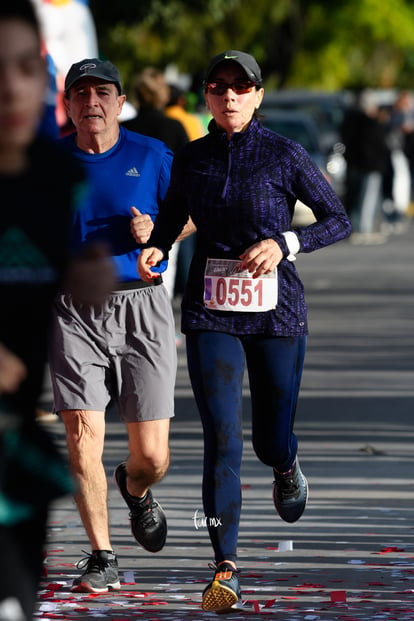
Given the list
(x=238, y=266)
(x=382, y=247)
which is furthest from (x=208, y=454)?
(x=382, y=247)

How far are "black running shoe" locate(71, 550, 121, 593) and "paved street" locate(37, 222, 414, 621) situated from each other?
0.04 m

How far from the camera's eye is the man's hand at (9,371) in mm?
3508

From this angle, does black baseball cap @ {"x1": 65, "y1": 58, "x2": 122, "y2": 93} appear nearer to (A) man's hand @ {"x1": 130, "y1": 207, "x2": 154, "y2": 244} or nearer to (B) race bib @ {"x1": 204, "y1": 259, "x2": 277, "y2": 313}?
(A) man's hand @ {"x1": 130, "y1": 207, "x2": 154, "y2": 244}

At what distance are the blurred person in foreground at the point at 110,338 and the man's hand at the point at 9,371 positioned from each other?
2.90 metres

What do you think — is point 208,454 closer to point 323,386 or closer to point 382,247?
point 323,386

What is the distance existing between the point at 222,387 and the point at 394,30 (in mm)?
44532

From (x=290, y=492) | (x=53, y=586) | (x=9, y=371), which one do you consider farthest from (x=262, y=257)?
(x=9, y=371)

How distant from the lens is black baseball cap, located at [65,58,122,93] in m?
6.61

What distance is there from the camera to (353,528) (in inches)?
293

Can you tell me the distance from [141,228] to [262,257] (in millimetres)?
506

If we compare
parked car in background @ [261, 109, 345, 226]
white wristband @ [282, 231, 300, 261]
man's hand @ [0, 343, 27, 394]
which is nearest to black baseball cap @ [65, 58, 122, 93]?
white wristband @ [282, 231, 300, 261]

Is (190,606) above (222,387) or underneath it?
underneath

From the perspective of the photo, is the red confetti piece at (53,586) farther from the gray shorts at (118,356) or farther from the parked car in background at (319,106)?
the parked car in background at (319,106)

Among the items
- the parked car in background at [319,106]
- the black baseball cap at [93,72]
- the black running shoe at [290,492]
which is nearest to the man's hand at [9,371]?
the black baseball cap at [93,72]
